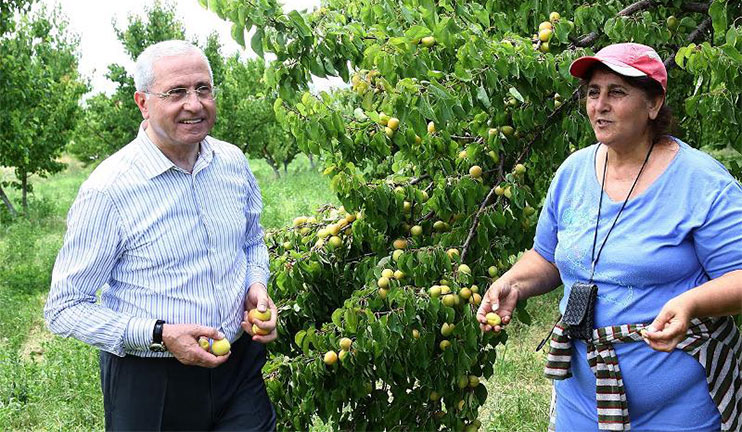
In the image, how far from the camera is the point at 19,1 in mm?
10992

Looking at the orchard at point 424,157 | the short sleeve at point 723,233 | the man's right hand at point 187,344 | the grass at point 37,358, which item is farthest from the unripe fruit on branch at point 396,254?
the short sleeve at point 723,233

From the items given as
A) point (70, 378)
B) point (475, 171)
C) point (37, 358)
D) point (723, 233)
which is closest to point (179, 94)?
point (475, 171)

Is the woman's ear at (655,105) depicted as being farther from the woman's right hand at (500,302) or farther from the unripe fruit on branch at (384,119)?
the unripe fruit on branch at (384,119)

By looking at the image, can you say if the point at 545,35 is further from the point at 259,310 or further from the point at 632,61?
the point at 259,310

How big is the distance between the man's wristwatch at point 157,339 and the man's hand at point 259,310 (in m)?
0.31

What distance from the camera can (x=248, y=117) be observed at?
86.9 feet

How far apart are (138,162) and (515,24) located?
202 centimetres

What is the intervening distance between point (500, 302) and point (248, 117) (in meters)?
24.4

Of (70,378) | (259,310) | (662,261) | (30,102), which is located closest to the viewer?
(662,261)

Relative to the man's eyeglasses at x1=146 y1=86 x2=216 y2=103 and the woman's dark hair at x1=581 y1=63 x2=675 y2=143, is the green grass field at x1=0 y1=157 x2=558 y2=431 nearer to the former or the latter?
the man's eyeglasses at x1=146 y1=86 x2=216 y2=103

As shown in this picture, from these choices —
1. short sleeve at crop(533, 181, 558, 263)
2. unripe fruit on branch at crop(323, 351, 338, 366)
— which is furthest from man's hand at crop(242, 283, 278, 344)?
short sleeve at crop(533, 181, 558, 263)

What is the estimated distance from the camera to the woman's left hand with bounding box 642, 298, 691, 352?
6.91 feet

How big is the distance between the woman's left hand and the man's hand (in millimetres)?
1163

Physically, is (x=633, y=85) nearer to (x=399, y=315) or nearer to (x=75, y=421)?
(x=399, y=315)
